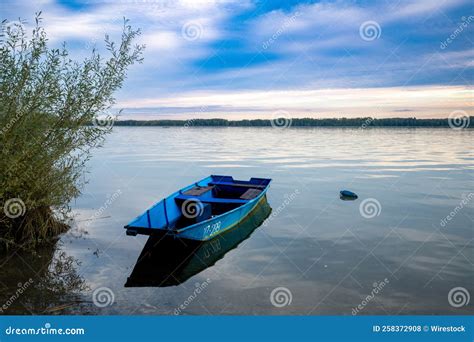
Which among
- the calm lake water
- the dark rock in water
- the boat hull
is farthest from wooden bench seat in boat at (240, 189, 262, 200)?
the dark rock in water

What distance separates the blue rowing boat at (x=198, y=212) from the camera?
33.1ft

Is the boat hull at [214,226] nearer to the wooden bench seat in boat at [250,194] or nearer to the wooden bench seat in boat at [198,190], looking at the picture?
the wooden bench seat in boat at [250,194]

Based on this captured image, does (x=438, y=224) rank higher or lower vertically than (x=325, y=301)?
higher

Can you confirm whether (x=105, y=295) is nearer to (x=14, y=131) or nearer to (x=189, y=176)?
(x=14, y=131)

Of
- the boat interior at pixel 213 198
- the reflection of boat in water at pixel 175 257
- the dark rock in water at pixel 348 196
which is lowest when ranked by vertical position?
the reflection of boat in water at pixel 175 257

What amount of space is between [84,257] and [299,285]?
527cm

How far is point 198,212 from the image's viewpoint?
1272cm

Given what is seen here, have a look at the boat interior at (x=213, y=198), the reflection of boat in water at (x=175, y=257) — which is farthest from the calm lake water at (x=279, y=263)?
the boat interior at (x=213, y=198)

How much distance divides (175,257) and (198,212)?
2463 mm

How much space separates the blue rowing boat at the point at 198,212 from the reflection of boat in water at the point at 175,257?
0.32m

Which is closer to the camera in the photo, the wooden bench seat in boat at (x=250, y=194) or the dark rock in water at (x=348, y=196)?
the wooden bench seat in boat at (x=250, y=194)

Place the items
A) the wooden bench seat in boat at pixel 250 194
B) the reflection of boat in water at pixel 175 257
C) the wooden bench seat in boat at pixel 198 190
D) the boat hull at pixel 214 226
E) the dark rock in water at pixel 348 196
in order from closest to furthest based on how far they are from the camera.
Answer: the reflection of boat in water at pixel 175 257
the boat hull at pixel 214 226
the wooden bench seat in boat at pixel 198 190
the wooden bench seat in boat at pixel 250 194
the dark rock in water at pixel 348 196

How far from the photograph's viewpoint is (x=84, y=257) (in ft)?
33.4

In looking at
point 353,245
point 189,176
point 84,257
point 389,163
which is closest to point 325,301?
point 353,245
